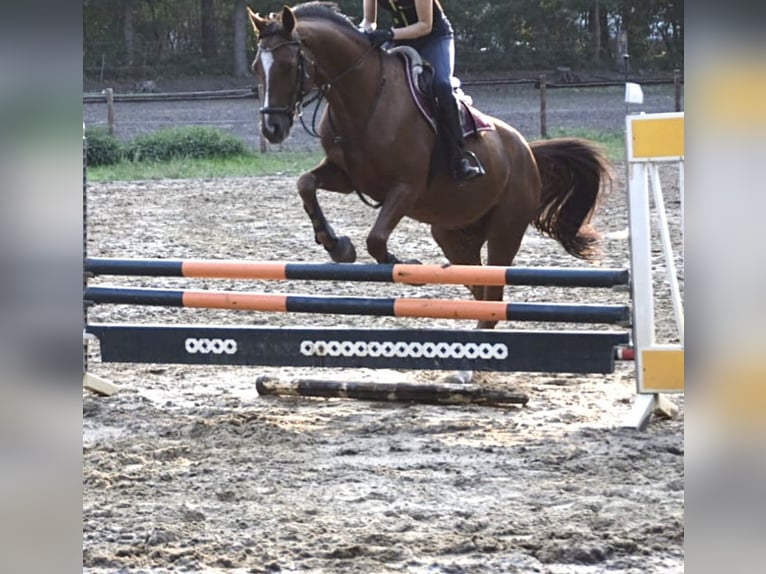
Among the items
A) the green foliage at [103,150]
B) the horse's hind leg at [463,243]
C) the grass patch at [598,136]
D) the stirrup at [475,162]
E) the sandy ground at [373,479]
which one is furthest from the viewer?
the grass patch at [598,136]

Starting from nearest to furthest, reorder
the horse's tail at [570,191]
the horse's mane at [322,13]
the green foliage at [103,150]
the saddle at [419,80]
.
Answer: the horse's mane at [322,13], the saddle at [419,80], the horse's tail at [570,191], the green foliage at [103,150]

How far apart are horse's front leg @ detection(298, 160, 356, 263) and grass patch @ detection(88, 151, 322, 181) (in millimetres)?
9151

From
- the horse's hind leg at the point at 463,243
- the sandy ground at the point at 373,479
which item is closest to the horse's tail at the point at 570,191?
the horse's hind leg at the point at 463,243

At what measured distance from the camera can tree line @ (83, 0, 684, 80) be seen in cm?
2703

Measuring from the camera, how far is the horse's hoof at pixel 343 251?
16.2ft

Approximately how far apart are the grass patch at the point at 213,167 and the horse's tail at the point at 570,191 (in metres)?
8.37

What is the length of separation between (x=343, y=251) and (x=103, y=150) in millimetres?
12274

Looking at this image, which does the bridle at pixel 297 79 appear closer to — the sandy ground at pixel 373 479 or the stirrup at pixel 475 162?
the stirrup at pixel 475 162

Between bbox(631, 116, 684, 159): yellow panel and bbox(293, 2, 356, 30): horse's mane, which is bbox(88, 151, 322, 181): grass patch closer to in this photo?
bbox(293, 2, 356, 30): horse's mane

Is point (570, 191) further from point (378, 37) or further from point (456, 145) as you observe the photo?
point (378, 37)

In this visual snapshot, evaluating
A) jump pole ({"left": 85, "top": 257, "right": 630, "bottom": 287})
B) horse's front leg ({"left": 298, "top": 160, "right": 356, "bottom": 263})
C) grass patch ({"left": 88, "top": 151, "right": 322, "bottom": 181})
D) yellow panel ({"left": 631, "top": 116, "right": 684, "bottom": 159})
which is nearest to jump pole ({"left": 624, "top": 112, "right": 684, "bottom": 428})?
yellow panel ({"left": 631, "top": 116, "right": 684, "bottom": 159})
